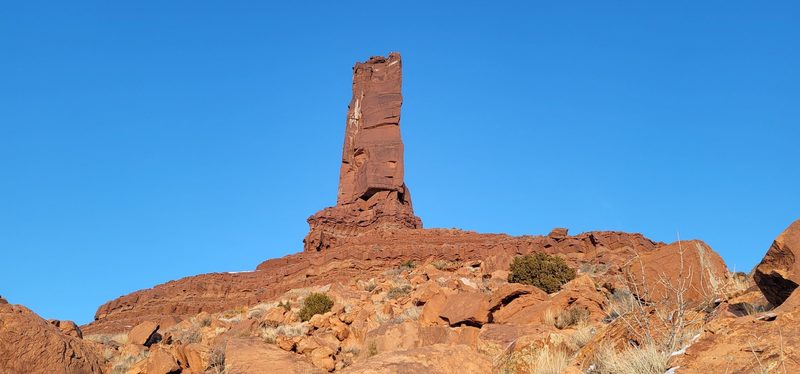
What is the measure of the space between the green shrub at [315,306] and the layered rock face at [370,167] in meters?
25.6

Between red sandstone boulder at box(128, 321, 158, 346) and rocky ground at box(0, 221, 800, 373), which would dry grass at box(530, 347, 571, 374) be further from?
red sandstone boulder at box(128, 321, 158, 346)

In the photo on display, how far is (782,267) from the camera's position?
250 inches

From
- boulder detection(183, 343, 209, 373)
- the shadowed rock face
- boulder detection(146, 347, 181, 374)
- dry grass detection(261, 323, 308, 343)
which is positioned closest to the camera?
boulder detection(146, 347, 181, 374)

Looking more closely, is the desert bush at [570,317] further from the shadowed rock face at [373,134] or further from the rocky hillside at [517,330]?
the shadowed rock face at [373,134]

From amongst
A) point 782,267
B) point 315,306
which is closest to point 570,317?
point 782,267

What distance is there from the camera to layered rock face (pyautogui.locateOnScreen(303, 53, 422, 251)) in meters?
49.9

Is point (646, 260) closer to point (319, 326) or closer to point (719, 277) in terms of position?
point (719, 277)

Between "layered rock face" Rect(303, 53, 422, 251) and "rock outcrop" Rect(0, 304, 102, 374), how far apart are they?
35.8 metres

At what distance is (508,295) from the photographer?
36.0 feet

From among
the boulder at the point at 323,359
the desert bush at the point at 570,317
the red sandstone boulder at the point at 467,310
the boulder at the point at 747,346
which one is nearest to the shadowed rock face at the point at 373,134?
the red sandstone boulder at the point at 467,310

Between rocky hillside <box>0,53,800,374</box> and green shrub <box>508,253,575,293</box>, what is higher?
green shrub <box>508,253,575,293</box>

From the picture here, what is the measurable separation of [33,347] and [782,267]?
1008 centimetres

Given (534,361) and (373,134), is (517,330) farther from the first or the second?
(373,134)

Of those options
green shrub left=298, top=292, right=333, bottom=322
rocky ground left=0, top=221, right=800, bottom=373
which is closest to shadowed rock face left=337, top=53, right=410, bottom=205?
green shrub left=298, top=292, right=333, bottom=322
